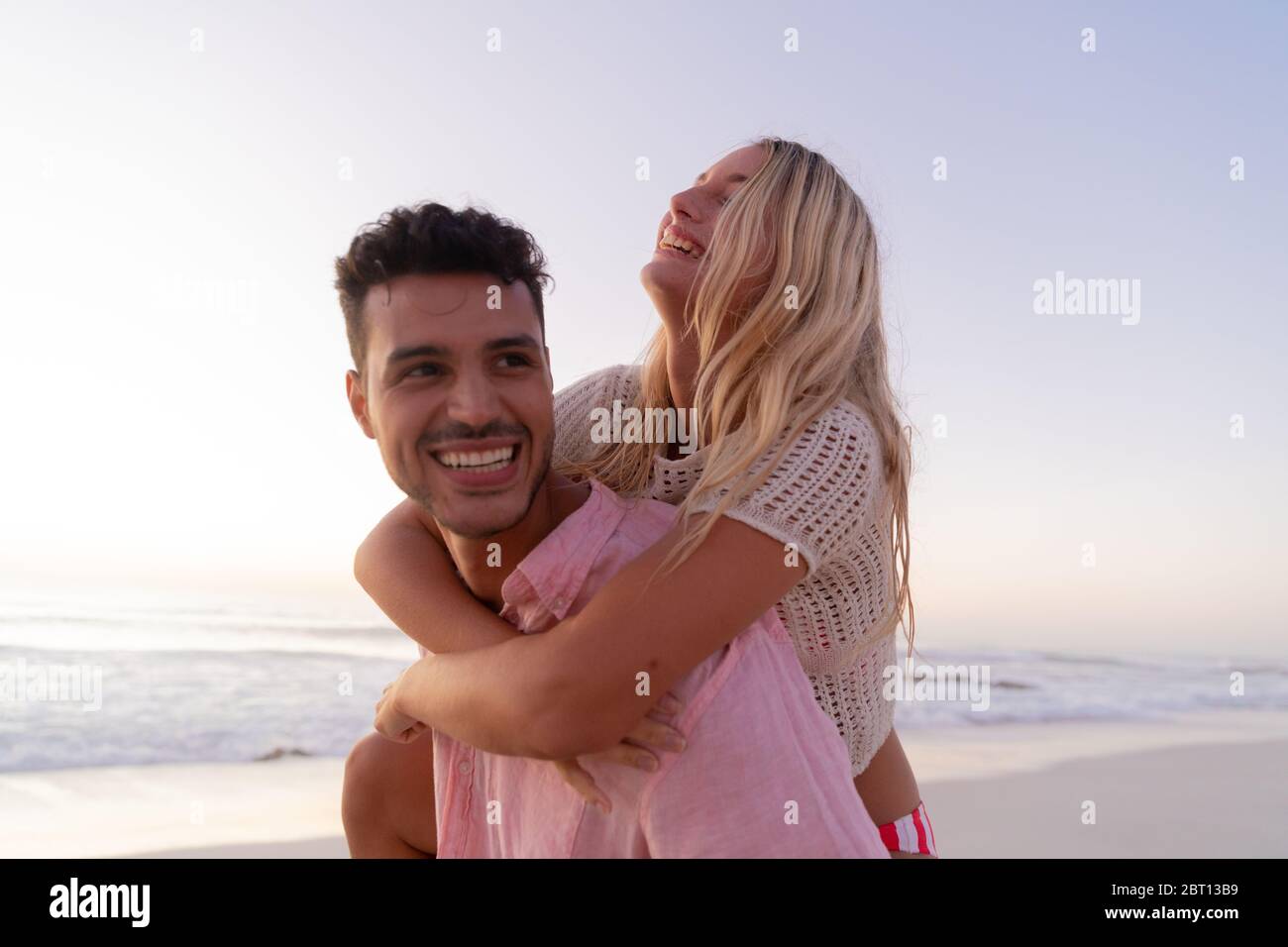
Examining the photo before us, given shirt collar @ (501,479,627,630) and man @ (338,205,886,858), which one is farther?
shirt collar @ (501,479,627,630)

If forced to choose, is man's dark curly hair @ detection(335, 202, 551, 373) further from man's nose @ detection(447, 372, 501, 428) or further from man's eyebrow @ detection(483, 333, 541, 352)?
man's nose @ detection(447, 372, 501, 428)

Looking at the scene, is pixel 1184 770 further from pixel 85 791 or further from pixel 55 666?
pixel 55 666

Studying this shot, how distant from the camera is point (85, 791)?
754 centimetres

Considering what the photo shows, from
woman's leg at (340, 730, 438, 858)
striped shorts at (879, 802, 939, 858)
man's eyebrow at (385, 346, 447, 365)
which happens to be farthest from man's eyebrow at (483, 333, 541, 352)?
striped shorts at (879, 802, 939, 858)

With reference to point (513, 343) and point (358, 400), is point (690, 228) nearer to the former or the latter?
point (513, 343)

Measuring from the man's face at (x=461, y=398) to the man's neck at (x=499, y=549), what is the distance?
0.11 m

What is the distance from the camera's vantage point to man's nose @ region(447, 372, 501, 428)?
250 cm

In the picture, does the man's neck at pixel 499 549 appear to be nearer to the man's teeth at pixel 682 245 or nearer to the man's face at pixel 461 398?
the man's face at pixel 461 398

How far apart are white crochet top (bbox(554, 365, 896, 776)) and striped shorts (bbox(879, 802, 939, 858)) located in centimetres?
28

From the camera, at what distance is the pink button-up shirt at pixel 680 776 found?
2277 mm

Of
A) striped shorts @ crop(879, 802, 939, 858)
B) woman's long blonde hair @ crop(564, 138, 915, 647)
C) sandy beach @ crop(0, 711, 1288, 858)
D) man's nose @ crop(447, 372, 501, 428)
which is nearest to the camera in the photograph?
man's nose @ crop(447, 372, 501, 428)

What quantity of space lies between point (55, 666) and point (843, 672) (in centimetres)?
1179

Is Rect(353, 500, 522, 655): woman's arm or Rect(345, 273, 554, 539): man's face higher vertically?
Rect(345, 273, 554, 539): man's face
